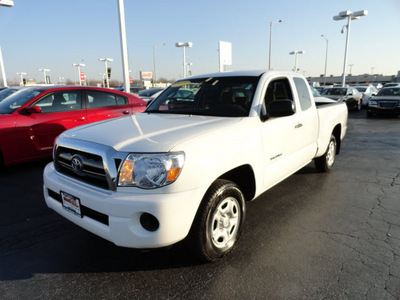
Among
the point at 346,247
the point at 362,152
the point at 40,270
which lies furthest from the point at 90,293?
the point at 362,152

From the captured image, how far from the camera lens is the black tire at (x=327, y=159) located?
5230 mm

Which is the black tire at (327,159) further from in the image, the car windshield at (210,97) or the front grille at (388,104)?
the front grille at (388,104)

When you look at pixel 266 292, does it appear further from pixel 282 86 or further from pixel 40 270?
pixel 282 86

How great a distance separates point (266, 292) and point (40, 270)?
1.97 m

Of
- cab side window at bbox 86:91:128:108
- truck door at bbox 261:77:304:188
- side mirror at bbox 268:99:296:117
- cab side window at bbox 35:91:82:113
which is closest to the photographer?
side mirror at bbox 268:99:296:117

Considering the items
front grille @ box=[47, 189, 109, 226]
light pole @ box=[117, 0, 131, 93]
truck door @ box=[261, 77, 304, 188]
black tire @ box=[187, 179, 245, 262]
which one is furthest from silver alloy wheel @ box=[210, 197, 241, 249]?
light pole @ box=[117, 0, 131, 93]

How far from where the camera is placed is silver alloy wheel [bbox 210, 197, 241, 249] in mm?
2588

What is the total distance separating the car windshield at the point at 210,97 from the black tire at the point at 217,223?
0.94 meters

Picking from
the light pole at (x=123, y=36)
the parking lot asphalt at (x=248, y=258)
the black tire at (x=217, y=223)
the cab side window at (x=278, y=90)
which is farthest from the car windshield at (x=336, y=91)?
the black tire at (x=217, y=223)

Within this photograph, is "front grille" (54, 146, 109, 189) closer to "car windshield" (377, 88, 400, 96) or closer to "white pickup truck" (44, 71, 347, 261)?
"white pickup truck" (44, 71, 347, 261)

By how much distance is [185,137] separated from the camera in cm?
239

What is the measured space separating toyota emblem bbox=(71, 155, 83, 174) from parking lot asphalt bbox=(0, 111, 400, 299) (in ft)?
2.90

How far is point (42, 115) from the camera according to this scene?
5.50 meters

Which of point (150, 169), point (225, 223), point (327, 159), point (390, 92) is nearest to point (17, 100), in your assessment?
point (150, 169)
